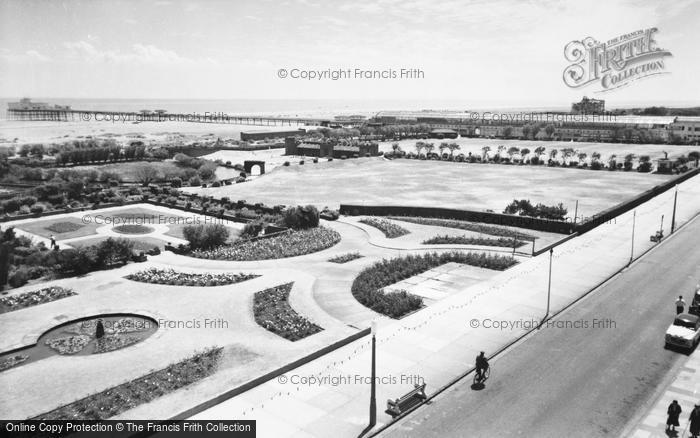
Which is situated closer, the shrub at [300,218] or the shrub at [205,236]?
the shrub at [205,236]

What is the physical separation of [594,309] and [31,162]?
295 ft

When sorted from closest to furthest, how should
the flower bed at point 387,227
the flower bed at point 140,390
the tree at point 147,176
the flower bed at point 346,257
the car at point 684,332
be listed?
the flower bed at point 140,390, the car at point 684,332, the flower bed at point 346,257, the flower bed at point 387,227, the tree at point 147,176

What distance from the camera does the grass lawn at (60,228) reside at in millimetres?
46688

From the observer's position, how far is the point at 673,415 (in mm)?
17062

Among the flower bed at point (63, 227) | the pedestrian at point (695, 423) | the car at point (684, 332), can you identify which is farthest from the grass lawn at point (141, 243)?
the pedestrian at point (695, 423)

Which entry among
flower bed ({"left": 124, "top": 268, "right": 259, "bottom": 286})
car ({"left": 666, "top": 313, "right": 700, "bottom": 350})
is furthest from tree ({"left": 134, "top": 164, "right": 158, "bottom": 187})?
car ({"left": 666, "top": 313, "right": 700, "bottom": 350})

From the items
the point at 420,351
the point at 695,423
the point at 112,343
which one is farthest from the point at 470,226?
the point at 112,343

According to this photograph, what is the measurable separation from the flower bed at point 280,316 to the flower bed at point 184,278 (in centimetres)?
328

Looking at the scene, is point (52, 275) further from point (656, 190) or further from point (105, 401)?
point (656, 190)

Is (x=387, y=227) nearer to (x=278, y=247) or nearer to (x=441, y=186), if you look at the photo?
(x=278, y=247)

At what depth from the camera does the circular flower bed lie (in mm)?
47219

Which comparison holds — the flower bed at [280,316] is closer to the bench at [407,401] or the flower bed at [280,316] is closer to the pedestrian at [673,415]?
the bench at [407,401]

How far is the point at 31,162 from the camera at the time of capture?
89.4 m

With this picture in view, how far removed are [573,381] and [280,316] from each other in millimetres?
13524
